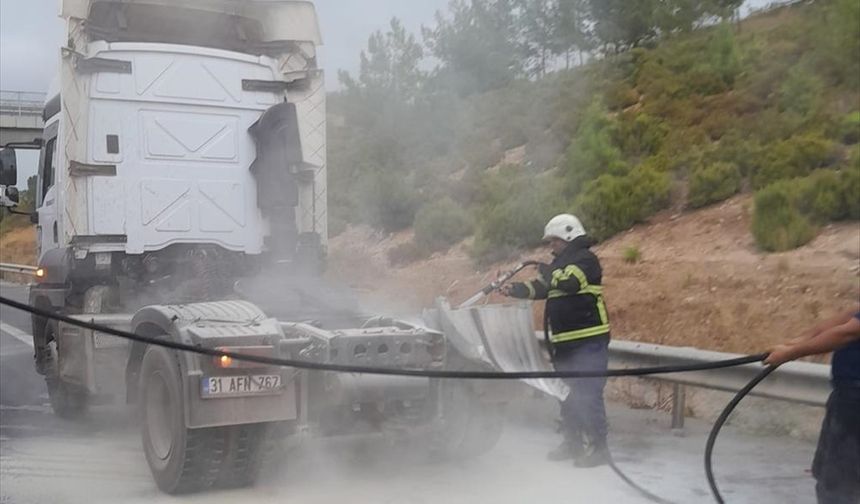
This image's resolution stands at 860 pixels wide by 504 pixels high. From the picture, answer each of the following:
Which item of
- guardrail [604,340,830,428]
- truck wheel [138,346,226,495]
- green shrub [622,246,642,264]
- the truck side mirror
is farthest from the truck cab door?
green shrub [622,246,642,264]

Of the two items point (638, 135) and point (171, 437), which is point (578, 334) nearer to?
point (171, 437)

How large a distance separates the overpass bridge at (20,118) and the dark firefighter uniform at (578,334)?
3.46 m

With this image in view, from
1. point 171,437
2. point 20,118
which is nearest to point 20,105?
point 20,118

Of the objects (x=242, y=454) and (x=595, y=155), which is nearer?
(x=242, y=454)

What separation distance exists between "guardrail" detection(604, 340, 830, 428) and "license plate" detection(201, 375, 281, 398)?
8.24ft

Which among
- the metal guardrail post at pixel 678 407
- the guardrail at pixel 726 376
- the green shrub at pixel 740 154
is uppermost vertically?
the green shrub at pixel 740 154

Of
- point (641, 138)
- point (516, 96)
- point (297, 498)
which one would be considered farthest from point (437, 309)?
point (641, 138)

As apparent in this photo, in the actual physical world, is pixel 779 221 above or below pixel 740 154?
below

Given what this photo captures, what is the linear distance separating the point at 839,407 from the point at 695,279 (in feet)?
22.9

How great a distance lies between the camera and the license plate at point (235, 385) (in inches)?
175

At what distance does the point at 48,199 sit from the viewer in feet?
21.8

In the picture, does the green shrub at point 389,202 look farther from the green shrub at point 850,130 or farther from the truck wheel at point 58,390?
the green shrub at point 850,130

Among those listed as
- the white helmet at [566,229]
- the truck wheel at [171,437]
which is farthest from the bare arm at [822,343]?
the truck wheel at [171,437]

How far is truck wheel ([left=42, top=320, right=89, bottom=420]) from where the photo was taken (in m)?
6.36
